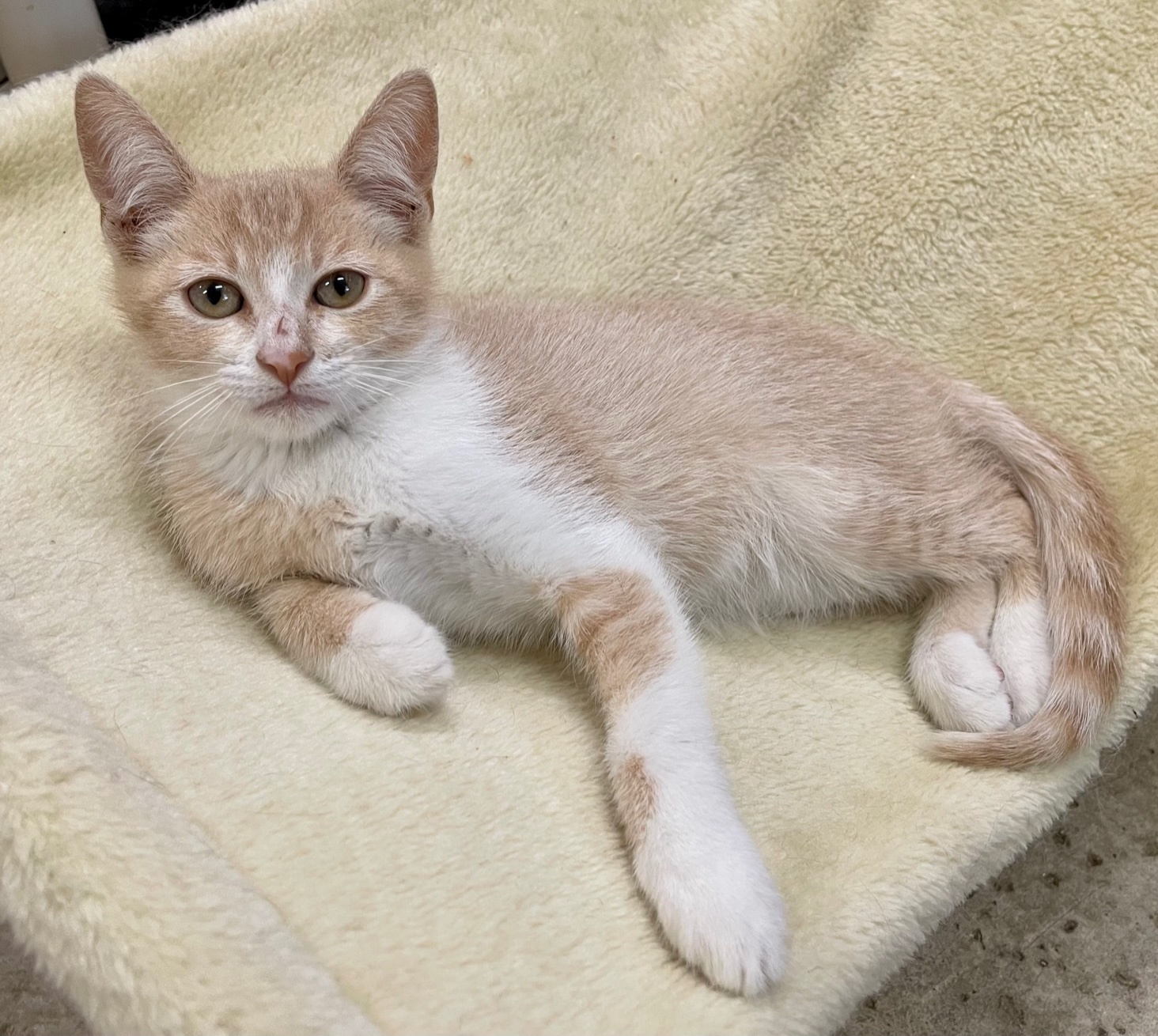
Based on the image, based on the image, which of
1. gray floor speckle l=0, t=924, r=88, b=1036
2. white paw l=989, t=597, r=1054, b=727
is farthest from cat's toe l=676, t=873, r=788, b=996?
gray floor speckle l=0, t=924, r=88, b=1036

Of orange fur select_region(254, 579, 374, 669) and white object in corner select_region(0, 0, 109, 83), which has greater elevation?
white object in corner select_region(0, 0, 109, 83)

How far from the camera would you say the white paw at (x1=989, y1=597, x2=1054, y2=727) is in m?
1.27

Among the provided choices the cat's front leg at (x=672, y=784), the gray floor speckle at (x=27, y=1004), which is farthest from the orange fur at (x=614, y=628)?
the gray floor speckle at (x=27, y=1004)

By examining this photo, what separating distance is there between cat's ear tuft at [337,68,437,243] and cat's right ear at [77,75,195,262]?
21 cm

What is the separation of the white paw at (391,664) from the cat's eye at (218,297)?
390 millimetres

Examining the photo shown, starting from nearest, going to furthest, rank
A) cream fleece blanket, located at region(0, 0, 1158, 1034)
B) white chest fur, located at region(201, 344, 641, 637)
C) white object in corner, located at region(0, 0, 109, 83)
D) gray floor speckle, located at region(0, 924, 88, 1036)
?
cream fleece blanket, located at region(0, 0, 1158, 1034) → white chest fur, located at region(201, 344, 641, 637) → gray floor speckle, located at region(0, 924, 88, 1036) → white object in corner, located at region(0, 0, 109, 83)

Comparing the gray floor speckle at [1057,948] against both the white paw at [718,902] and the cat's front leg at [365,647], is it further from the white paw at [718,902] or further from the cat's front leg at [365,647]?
the cat's front leg at [365,647]

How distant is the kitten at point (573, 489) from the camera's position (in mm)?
1144

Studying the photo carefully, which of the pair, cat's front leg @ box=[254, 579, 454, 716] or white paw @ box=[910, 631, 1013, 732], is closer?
cat's front leg @ box=[254, 579, 454, 716]

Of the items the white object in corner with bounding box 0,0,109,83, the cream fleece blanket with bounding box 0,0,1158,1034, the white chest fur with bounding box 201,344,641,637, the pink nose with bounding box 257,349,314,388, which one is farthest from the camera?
the white object in corner with bounding box 0,0,109,83

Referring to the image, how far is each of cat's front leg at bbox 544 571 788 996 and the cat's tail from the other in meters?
0.33

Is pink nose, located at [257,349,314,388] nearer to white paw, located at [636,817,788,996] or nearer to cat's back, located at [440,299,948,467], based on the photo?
cat's back, located at [440,299,948,467]

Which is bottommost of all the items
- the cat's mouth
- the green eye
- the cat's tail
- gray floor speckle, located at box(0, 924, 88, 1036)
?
gray floor speckle, located at box(0, 924, 88, 1036)

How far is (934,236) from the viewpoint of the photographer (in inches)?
69.6
